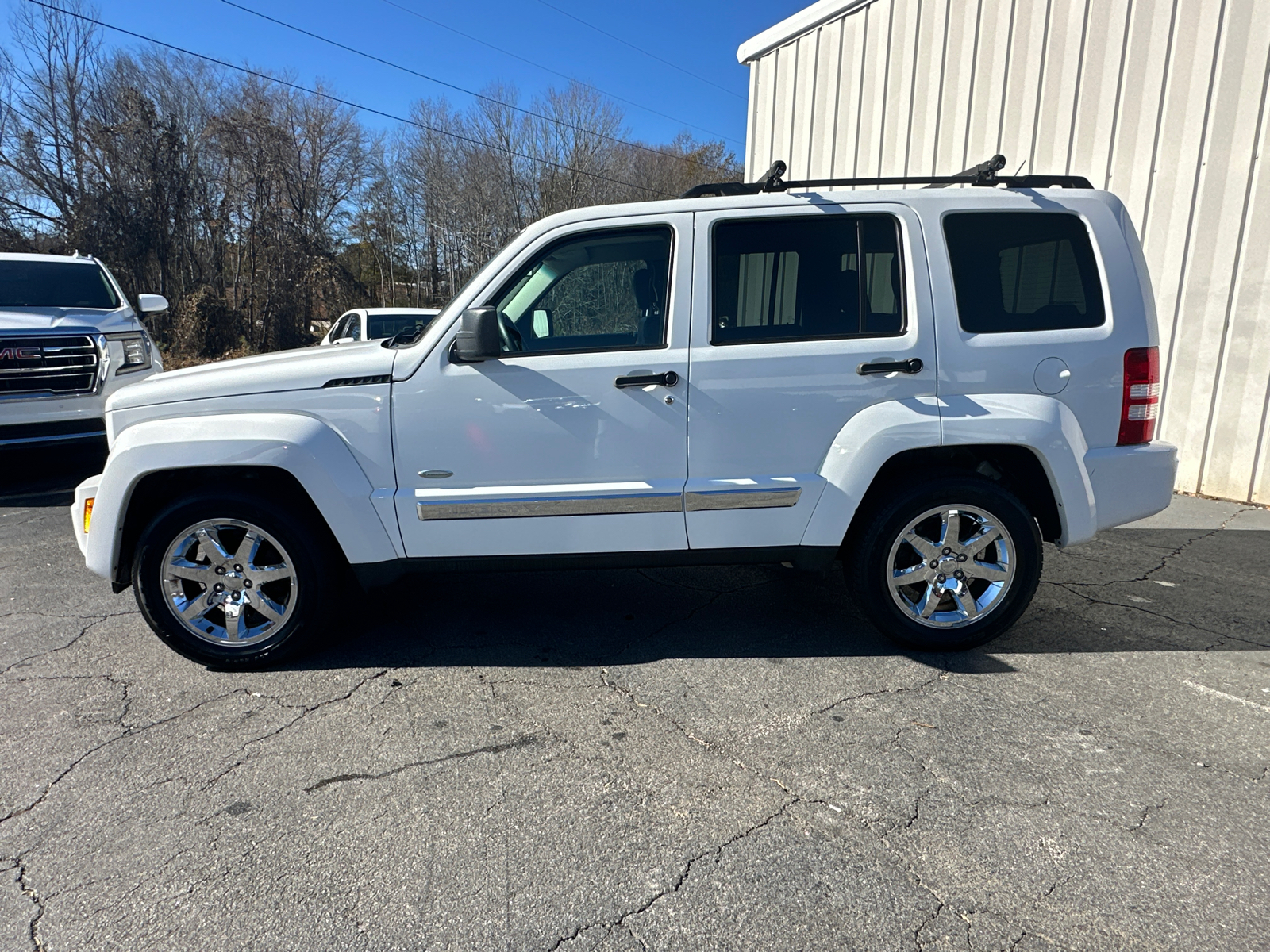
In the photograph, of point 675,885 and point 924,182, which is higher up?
point 924,182

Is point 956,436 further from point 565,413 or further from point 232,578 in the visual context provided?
point 232,578

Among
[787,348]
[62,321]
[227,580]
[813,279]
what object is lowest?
[227,580]

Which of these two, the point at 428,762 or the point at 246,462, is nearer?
the point at 428,762

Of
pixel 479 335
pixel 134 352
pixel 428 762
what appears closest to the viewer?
pixel 428 762

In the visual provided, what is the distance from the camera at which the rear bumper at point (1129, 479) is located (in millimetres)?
3473

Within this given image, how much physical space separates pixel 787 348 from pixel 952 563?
1.25m

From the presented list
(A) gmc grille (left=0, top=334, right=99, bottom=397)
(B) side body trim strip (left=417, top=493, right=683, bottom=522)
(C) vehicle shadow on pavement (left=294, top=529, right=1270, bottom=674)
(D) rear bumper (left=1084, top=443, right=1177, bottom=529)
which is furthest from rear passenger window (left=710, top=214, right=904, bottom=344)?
(A) gmc grille (left=0, top=334, right=99, bottom=397)

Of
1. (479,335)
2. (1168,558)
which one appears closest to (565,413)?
(479,335)

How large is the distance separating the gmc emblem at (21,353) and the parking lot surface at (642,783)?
366cm

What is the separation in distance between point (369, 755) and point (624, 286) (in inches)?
86.4

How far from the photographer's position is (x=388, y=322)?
11086 millimetres

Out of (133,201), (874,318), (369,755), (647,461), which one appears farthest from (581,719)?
(133,201)

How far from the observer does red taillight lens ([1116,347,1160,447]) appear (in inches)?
136

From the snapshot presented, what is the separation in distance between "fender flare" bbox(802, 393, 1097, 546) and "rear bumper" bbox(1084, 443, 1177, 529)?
0.08 m
